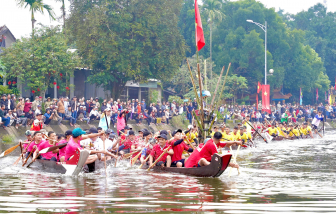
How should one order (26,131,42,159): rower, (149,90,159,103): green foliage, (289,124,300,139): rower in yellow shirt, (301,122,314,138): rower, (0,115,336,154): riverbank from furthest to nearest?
(149,90,159,103): green foliage, (301,122,314,138): rower, (289,124,300,139): rower in yellow shirt, (0,115,336,154): riverbank, (26,131,42,159): rower

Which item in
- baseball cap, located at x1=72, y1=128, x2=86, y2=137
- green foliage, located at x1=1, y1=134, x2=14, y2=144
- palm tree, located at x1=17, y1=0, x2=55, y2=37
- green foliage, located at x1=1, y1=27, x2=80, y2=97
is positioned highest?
palm tree, located at x1=17, y1=0, x2=55, y2=37

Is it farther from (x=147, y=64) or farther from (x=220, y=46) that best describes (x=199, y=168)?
(x=220, y=46)

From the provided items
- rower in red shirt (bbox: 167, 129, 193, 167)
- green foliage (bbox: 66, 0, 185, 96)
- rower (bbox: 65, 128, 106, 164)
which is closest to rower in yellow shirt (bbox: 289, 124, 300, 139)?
green foliage (bbox: 66, 0, 185, 96)

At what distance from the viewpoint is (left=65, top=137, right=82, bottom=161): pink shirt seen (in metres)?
12.1

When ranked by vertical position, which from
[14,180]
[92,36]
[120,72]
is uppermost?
[92,36]

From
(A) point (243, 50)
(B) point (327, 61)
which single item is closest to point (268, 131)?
(A) point (243, 50)

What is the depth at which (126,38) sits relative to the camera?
110 feet

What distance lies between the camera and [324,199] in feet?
27.6

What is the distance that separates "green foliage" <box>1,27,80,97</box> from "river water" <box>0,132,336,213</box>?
13197mm

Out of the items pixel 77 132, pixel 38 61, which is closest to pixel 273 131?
pixel 38 61

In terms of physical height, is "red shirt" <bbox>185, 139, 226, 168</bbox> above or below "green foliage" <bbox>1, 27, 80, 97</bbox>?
below

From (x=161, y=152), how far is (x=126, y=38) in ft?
68.4

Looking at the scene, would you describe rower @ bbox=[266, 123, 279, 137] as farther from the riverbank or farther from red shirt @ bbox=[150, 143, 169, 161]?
red shirt @ bbox=[150, 143, 169, 161]

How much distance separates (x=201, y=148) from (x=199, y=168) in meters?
0.62
